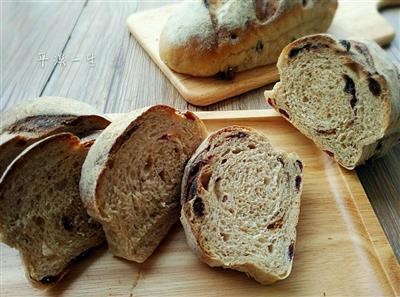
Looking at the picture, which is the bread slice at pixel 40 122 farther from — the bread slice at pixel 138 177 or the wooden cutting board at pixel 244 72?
the wooden cutting board at pixel 244 72

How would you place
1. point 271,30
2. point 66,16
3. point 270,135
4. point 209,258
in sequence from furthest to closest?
point 66,16, point 271,30, point 270,135, point 209,258

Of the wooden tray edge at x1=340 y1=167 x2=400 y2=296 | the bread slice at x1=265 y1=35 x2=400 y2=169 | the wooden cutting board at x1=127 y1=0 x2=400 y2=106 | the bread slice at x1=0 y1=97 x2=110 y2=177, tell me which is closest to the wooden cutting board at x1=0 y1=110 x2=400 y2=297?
the wooden tray edge at x1=340 y1=167 x2=400 y2=296

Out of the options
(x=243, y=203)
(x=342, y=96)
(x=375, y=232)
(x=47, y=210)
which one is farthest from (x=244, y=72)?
(x=47, y=210)

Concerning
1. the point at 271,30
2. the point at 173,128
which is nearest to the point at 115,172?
the point at 173,128

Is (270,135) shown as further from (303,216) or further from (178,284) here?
(178,284)

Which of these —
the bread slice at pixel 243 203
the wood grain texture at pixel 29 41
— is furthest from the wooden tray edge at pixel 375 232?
the wood grain texture at pixel 29 41

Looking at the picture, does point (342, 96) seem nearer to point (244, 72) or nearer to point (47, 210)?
point (244, 72)
